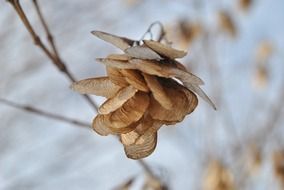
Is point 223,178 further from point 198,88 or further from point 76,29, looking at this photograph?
point 76,29

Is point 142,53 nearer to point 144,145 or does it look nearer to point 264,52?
point 144,145

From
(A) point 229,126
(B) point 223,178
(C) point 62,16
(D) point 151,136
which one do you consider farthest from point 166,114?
(C) point 62,16

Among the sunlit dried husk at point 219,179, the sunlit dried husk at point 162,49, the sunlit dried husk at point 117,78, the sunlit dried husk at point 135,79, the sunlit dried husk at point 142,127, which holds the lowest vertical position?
the sunlit dried husk at point 219,179

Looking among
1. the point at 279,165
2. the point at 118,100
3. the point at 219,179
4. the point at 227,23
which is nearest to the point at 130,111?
the point at 118,100

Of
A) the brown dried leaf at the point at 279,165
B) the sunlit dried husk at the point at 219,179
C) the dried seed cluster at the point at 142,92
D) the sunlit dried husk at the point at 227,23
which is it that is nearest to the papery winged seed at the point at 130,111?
the dried seed cluster at the point at 142,92

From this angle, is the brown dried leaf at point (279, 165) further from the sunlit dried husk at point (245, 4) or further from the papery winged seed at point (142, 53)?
the papery winged seed at point (142, 53)

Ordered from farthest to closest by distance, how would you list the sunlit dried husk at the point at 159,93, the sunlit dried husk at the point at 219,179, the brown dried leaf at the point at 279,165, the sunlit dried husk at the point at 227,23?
the sunlit dried husk at the point at 227,23
the brown dried leaf at the point at 279,165
the sunlit dried husk at the point at 219,179
the sunlit dried husk at the point at 159,93

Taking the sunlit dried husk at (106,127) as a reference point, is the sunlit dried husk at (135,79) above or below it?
above
